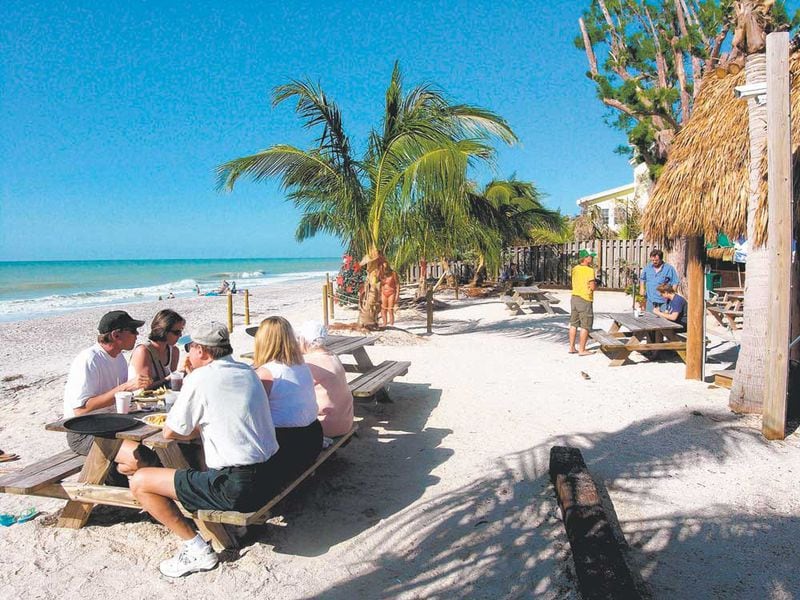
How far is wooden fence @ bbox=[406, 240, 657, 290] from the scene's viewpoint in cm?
1892

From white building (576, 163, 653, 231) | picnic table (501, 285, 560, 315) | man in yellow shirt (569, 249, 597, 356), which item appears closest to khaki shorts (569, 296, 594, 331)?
man in yellow shirt (569, 249, 597, 356)

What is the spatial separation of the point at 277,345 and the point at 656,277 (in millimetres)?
6638

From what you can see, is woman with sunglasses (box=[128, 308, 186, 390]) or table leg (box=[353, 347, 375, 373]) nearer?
woman with sunglasses (box=[128, 308, 186, 390])

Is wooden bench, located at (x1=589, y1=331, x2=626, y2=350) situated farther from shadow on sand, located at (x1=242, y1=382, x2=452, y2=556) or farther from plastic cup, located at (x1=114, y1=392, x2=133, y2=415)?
plastic cup, located at (x1=114, y1=392, x2=133, y2=415)

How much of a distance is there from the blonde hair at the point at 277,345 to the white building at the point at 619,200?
25504 mm

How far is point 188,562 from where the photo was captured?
280cm

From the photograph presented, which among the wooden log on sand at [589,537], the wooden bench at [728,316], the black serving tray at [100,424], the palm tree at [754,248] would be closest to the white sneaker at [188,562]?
the black serving tray at [100,424]

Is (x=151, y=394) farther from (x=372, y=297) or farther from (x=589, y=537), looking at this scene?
(x=372, y=297)

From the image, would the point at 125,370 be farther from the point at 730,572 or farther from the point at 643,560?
the point at 730,572

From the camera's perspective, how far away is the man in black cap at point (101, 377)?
3451 millimetres

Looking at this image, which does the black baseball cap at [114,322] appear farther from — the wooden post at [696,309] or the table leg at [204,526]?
the wooden post at [696,309]

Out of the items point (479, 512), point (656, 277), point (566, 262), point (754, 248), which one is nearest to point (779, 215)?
point (754, 248)

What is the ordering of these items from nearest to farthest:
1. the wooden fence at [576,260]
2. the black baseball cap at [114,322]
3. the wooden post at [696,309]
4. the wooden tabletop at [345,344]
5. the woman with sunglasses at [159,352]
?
the black baseball cap at [114,322], the woman with sunglasses at [159,352], the wooden tabletop at [345,344], the wooden post at [696,309], the wooden fence at [576,260]

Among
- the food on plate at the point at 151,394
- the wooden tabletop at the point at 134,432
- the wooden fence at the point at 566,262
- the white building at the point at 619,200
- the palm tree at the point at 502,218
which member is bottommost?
the wooden tabletop at the point at 134,432
